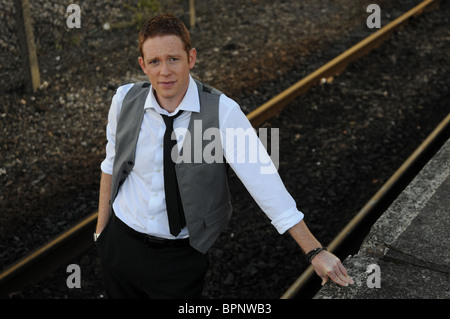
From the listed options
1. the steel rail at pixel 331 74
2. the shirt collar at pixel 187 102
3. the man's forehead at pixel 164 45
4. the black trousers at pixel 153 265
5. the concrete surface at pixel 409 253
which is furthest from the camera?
the steel rail at pixel 331 74

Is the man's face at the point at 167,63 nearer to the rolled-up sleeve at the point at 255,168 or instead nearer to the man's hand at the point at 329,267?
the rolled-up sleeve at the point at 255,168

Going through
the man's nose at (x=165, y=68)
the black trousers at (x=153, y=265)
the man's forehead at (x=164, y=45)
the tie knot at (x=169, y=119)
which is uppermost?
the man's forehead at (x=164, y=45)

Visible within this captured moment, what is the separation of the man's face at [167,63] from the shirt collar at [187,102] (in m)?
0.05

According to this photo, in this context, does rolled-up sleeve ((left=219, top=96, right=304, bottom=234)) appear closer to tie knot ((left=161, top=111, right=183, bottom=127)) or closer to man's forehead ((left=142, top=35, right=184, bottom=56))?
tie knot ((left=161, top=111, right=183, bottom=127))

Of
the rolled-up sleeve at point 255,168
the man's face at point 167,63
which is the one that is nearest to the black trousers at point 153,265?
the rolled-up sleeve at point 255,168

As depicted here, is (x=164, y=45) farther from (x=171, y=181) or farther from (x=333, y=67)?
(x=333, y=67)

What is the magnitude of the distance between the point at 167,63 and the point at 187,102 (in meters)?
0.24

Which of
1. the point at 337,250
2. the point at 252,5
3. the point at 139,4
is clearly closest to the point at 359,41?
the point at 252,5

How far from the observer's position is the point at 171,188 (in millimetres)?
3113

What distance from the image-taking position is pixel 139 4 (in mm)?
9695

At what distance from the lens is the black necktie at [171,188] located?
3.07 m

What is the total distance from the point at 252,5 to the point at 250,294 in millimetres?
6699

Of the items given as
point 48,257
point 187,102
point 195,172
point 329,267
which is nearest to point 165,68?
point 187,102

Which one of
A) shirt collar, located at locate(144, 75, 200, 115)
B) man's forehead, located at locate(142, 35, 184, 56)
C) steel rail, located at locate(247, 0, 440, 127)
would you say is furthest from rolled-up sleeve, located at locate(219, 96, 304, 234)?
steel rail, located at locate(247, 0, 440, 127)
